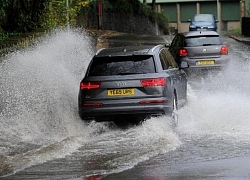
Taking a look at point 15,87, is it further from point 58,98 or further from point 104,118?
point 104,118

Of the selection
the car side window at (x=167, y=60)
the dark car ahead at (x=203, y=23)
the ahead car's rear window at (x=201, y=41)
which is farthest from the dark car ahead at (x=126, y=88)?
→ the dark car ahead at (x=203, y=23)

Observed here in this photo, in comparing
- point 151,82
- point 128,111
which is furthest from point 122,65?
point 128,111

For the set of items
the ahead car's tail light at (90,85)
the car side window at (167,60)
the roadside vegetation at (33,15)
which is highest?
the roadside vegetation at (33,15)

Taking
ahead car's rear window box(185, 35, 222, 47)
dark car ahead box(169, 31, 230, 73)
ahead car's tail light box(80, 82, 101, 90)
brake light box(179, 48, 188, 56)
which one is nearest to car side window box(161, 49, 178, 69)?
ahead car's tail light box(80, 82, 101, 90)

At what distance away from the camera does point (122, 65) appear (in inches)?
542

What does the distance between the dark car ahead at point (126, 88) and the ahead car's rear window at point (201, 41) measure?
10060mm

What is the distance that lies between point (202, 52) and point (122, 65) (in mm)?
10252

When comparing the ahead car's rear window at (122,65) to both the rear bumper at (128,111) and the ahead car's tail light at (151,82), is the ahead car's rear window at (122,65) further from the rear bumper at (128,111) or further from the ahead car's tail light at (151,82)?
the rear bumper at (128,111)

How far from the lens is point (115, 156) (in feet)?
36.7

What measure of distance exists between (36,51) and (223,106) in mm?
7633

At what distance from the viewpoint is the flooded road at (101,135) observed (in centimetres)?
1016

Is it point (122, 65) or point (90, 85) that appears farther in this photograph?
point (122, 65)

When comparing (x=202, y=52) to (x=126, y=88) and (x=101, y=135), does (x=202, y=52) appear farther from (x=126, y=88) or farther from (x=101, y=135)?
(x=101, y=135)

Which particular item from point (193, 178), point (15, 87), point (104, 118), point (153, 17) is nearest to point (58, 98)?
point (15, 87)
